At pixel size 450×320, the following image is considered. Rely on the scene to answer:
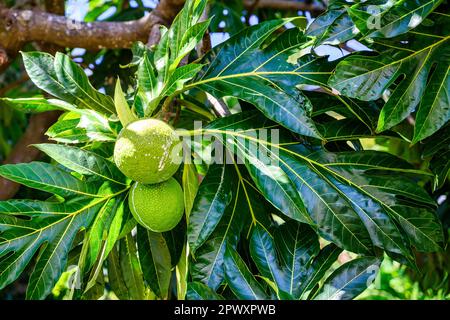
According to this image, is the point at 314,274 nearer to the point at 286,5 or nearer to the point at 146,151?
the point at 146,151

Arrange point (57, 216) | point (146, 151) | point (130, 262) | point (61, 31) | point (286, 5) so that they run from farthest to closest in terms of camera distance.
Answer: point (286, 5)
point (61, 31)
point (130, 262)
point (57, 216)
point (146, 151)

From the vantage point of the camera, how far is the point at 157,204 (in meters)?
1.01

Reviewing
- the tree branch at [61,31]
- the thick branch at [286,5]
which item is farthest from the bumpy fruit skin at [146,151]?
the thick branch at [286,5]

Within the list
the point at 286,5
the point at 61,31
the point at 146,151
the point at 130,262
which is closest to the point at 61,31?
the point at 61,31

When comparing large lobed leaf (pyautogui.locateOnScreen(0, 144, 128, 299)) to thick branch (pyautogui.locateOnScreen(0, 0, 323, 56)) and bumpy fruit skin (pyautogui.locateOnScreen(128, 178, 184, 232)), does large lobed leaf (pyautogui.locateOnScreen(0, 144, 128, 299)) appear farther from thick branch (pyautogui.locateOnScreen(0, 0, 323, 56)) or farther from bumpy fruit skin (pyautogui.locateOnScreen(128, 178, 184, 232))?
thick branch (pyautogui.locateOnScreen(0, 0, 323, 56))

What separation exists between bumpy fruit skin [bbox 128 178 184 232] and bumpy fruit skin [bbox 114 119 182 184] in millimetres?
A: 26

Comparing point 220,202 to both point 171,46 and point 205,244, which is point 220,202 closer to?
point 205,244

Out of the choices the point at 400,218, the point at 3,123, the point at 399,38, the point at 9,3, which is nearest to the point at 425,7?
the point at 399,38

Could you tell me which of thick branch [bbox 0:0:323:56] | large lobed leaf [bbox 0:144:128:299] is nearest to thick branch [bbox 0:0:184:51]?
thick branch [bbox 0:0:323:56]

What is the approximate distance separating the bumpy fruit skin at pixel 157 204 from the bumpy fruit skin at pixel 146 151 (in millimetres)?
26

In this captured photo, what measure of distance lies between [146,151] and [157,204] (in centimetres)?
10

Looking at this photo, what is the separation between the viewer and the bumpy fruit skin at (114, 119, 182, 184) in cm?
96

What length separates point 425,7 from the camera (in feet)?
3.10
